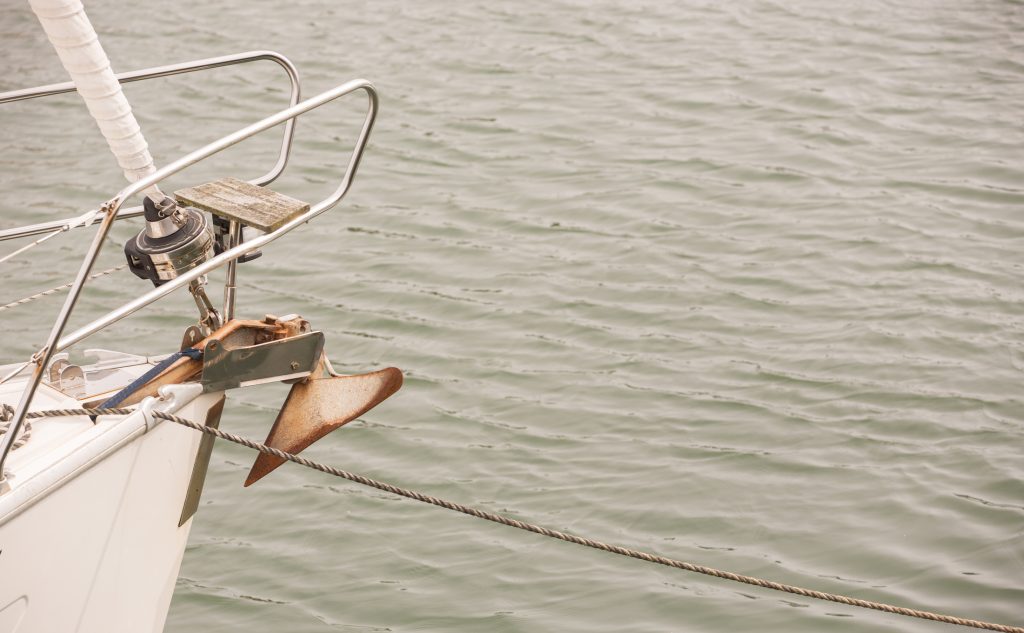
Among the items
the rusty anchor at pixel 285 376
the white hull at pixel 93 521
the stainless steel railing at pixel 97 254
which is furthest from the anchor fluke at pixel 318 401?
the stainless steel railing at pixel 97 254

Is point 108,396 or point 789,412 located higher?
point 108,396

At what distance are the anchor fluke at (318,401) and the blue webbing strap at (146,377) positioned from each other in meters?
0.36

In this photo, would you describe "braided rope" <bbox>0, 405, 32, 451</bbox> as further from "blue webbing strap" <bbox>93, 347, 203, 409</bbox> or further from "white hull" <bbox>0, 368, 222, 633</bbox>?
"blue webbing strap" <bbox>93, 347, 203, 409</bbox>

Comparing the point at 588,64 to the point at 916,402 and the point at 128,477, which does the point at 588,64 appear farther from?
the point at 128,477

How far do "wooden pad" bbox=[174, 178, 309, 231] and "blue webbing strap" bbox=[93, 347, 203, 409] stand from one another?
48 centimetres

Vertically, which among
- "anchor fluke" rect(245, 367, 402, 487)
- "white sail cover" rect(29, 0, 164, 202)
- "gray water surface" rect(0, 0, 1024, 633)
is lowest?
"gray water surface" rect(0, 0, 1024, 633)

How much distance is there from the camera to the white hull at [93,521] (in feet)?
11.7

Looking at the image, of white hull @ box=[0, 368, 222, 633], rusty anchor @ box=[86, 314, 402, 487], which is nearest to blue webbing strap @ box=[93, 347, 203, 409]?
rusty anchor @ box=[86, 314, 402, 487]

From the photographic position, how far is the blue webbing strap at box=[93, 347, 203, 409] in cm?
390

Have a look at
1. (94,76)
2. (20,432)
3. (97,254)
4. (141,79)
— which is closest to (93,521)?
(20,432)

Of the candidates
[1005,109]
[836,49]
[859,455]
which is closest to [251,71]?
[836,49]

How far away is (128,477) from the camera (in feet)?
12.5

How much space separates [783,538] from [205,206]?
121 inches

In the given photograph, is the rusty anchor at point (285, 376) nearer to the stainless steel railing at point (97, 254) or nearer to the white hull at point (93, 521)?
the white hull at point (93, 521)
